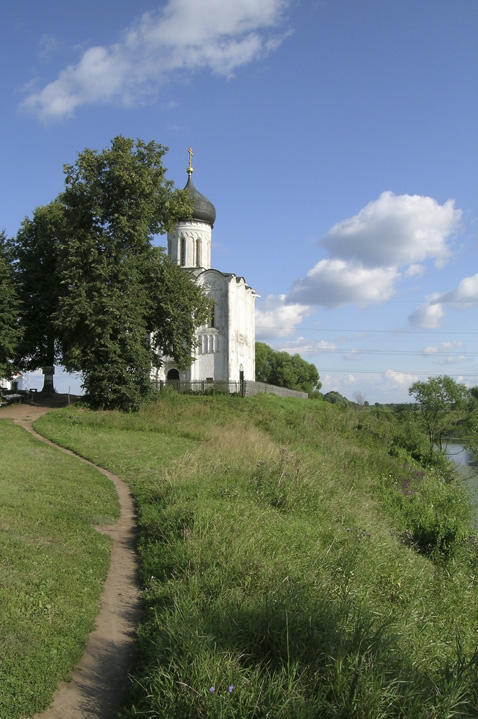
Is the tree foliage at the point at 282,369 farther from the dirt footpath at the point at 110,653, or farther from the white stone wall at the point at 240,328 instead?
the dirt footpath at the point at 110,653

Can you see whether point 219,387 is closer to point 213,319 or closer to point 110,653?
point 213,319

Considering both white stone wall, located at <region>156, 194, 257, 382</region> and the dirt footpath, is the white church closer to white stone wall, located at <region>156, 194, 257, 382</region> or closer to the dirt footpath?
→ white stone wall, located at <region>156, 194, 257, 382</region>

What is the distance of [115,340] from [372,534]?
18.4 meters

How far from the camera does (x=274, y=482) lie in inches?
382

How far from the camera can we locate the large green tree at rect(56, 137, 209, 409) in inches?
958

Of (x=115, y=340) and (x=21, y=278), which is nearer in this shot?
(x=115, y=340)

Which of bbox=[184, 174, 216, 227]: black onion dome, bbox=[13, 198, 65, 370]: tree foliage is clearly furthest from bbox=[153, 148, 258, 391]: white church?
bbox=[13, 198, 65, 370]: tree foliage

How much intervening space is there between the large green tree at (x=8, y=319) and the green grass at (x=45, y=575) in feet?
56.6

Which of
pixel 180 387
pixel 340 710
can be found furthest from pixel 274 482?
pixel 180 387

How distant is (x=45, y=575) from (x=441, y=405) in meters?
38.7

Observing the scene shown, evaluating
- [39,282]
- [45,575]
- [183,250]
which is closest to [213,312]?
[183,250]

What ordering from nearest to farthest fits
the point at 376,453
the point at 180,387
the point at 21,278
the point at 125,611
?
the point at 125,611 < the point at 376,453 < the point at 21,278 < the point at 180,387

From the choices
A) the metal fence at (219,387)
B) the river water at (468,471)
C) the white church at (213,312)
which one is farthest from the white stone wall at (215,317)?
the river water at (468,471)

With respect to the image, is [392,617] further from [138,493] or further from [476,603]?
[138,493]
